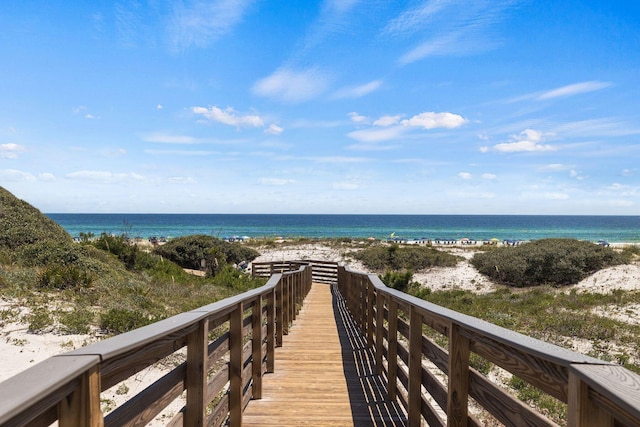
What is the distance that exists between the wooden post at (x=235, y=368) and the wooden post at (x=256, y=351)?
3.00 ft

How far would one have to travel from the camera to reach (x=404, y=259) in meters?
23.1

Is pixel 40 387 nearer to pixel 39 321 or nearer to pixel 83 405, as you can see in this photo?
pixel 83 405

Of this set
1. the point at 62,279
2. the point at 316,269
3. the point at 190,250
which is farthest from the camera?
the point at 316,269

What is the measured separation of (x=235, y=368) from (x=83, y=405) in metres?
2.25

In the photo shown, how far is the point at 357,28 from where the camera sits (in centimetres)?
1312

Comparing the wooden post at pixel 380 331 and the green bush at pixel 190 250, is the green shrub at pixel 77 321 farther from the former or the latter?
the green bush at pixel 190 250

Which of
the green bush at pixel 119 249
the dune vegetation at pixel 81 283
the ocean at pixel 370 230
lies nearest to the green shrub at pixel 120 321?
the dune vegetation at pixel 81 283

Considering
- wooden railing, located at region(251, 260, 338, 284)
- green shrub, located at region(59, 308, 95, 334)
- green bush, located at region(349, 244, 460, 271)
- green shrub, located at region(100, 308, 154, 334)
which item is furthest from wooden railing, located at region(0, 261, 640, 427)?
green bush, located at region(349, 244, 460, 271)

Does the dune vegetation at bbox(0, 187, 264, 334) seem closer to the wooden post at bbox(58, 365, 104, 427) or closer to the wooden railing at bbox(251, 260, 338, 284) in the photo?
the wooden railing at bbox(251, 260, 338, 284)

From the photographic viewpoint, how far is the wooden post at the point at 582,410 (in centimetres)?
129

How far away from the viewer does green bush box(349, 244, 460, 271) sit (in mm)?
22719

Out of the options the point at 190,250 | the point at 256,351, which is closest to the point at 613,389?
the point at 256,351

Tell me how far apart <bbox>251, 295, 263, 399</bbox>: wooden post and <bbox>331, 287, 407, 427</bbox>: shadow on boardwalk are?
39.1 inches

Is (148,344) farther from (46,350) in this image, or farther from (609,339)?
(609,339)
